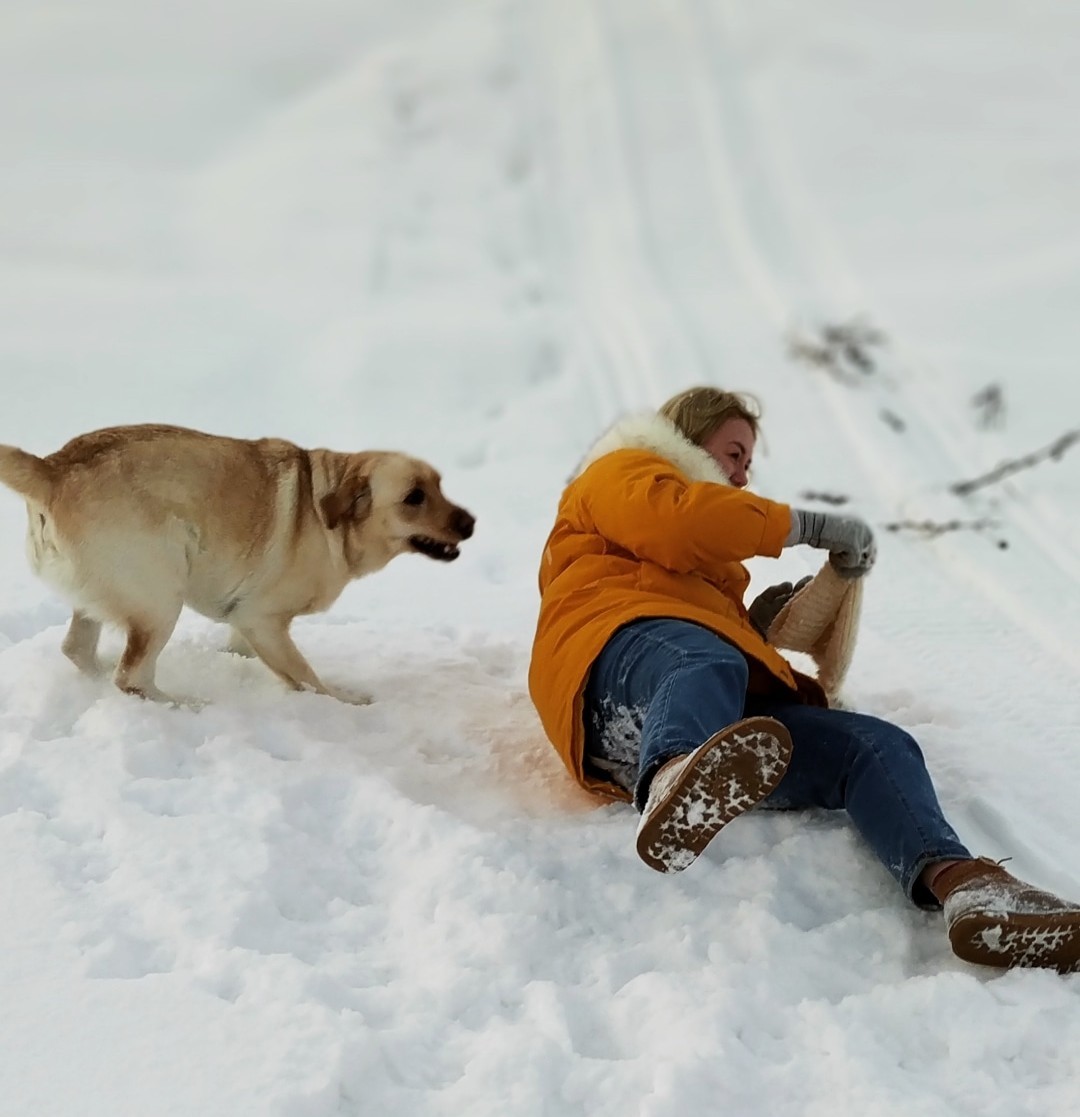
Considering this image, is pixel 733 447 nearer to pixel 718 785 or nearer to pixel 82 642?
pixel 718 785

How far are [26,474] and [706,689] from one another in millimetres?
1632

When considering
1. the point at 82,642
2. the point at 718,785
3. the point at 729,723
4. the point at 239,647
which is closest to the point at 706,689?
the point at 729,723

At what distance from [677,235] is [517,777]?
5179 millimetres

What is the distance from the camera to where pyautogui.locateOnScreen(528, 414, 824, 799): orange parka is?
2365 millimetres

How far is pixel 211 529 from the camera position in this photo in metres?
2.86

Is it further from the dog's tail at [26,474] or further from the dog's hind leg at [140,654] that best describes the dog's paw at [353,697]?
the dog's tail at [26,474]

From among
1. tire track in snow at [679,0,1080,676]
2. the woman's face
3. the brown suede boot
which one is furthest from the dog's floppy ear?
tire track in snow at [679,0,1080,676]

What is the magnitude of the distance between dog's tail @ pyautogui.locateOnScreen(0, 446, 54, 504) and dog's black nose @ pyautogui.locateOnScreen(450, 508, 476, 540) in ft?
3.38

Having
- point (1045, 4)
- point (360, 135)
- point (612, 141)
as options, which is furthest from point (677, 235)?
point (1045, 4)

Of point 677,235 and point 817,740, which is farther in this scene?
point 677,235

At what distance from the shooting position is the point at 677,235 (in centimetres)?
702

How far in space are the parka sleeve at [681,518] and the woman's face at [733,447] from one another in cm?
21

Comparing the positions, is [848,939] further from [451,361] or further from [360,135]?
[360,135]

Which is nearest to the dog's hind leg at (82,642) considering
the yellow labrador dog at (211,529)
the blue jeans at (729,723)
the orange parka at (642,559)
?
the yellow labrador dog at (211,529)
